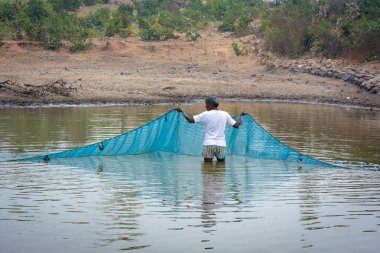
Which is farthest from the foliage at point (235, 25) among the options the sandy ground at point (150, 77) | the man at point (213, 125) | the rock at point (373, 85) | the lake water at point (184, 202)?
the man at point (213, 125)

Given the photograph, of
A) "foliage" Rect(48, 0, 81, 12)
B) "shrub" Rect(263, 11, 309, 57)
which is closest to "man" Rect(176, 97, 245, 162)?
→ "shrub" Rect(263, 11, 309, 57)

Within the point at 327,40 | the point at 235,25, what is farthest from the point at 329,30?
the point at 235,25

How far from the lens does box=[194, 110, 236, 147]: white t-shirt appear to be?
10.9 m

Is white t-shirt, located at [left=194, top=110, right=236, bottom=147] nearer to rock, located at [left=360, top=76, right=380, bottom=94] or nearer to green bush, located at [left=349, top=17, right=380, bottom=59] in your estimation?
rock, located at [left=360, top=76, right=380, bottom=94]

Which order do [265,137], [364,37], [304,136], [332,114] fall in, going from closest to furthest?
[265,137] → [304,136] → [332,114] → [364,37]

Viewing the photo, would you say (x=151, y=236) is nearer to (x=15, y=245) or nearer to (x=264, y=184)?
(x=15, y=245)

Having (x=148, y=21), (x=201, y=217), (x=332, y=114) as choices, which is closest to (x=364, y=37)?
(x=332, y=114)

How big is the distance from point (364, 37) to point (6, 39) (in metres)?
12.5

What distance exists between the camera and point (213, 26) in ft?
109

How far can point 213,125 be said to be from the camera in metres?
10.9

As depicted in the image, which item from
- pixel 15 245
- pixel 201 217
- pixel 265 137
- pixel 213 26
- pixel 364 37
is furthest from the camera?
pixel 213 26

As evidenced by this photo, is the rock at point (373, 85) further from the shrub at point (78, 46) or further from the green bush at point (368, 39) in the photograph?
the shrub at point (78, 46)

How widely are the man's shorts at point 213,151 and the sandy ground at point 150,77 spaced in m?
10.0

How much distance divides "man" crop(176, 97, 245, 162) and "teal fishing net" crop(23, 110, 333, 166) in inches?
24.6
